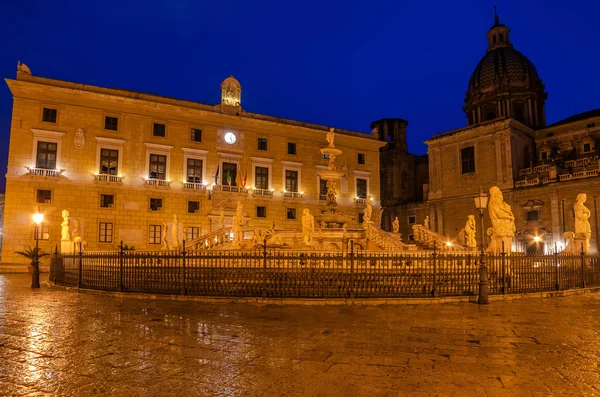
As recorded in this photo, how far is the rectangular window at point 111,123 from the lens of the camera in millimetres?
30516

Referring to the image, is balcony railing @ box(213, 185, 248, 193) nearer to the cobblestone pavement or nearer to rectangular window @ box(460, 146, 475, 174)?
rectangular window @ box(460, 146, 475, 174)

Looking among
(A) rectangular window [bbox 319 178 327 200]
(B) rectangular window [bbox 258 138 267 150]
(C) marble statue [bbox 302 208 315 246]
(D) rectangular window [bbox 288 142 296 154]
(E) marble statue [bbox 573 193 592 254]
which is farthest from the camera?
(A) rectangular window [bbox 319 178 327 200]

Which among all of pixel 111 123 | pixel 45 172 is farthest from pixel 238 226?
pixel 111 123

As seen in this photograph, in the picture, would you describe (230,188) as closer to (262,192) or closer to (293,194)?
(262,192)

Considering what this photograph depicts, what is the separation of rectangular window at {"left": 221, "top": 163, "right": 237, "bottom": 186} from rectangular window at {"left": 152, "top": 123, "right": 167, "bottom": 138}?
16.5 ft

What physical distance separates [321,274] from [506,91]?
4262 cm

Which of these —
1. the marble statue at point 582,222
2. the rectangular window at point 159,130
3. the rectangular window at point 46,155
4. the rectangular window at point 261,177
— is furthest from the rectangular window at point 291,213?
the marble statue at point 582,222

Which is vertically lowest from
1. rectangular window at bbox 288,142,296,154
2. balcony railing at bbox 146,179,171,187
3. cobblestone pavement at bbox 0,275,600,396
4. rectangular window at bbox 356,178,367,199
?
cobblestone pavement at bbox 0,275,600,396

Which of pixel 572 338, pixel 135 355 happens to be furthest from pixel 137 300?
pixel 572 338

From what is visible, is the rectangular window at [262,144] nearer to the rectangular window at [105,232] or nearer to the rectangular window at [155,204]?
the rectangular window at [155,204]

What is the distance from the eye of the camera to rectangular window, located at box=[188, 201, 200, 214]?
32250 millimetres

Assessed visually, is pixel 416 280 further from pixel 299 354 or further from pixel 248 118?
pixel 248 118

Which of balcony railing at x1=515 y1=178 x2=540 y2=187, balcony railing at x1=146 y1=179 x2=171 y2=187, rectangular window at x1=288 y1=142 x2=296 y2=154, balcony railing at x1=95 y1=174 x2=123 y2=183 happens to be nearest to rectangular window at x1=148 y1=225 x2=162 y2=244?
balcony railing at x1=146 y1=179 x2=171 y2=187

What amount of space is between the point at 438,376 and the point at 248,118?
31.7m
